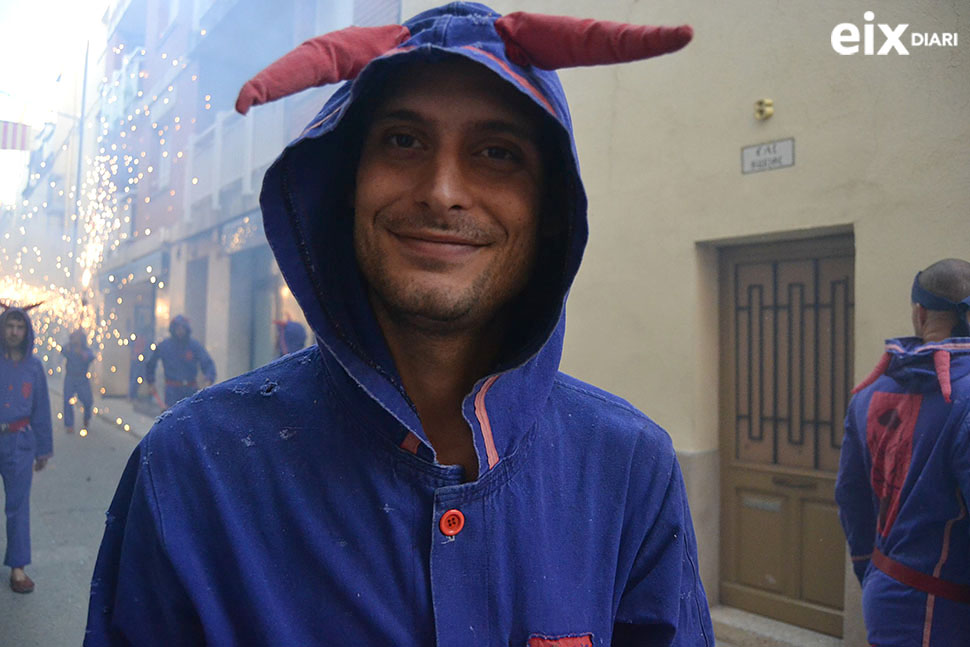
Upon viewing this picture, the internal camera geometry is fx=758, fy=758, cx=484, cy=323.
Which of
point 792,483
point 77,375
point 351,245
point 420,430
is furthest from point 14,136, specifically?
point 792,483

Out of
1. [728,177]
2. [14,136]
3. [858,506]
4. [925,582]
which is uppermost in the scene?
[728,177]

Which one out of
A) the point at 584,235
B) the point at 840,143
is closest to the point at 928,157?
the point at 840,143

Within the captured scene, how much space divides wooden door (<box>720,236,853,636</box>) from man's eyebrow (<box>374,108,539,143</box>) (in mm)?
3782

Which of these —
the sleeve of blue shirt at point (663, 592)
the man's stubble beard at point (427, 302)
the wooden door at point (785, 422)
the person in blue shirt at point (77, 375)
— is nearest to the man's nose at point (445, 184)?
the man's stubble beard at point (427, 302)

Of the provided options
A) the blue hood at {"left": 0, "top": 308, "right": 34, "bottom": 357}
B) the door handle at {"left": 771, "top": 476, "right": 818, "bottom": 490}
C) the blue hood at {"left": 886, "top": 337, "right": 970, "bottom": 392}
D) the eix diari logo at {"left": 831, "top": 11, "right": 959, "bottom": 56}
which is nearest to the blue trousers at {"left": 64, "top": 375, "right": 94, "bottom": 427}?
the blue hood at {"left": 0, "top": 308, "right": 34, "bottom": 357}

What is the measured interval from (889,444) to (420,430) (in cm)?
272

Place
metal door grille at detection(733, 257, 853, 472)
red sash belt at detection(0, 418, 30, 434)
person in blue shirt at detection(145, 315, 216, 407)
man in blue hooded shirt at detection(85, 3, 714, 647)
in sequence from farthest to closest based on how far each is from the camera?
metal door grille at detection(733, 257, 853, 472), person in blue shirt at detection(145, 315, 216, 407), red sash belt at detection(0, 418, 30, 434), man in blue hooded shirt at detection(85, 3, 714, 647)

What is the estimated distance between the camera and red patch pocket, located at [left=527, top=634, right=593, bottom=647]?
1.07 metres

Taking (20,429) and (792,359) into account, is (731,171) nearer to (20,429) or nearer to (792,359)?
(792,359)

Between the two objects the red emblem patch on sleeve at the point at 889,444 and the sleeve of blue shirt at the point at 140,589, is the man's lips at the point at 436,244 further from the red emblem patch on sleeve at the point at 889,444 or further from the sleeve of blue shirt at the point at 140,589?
the red emblem patch on sleeve at the point at 889,444

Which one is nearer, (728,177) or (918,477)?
(918,477)

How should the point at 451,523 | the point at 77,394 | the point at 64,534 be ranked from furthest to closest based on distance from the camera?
the point at 77,394 → the point at 64,534 → the point at 451,523

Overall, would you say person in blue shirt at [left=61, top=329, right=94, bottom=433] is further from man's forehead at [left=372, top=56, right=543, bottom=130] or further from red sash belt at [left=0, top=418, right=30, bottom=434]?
man's forehead at [left=372, top=56, right=543, bottom=130]

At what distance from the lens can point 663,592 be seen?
4.06ft
